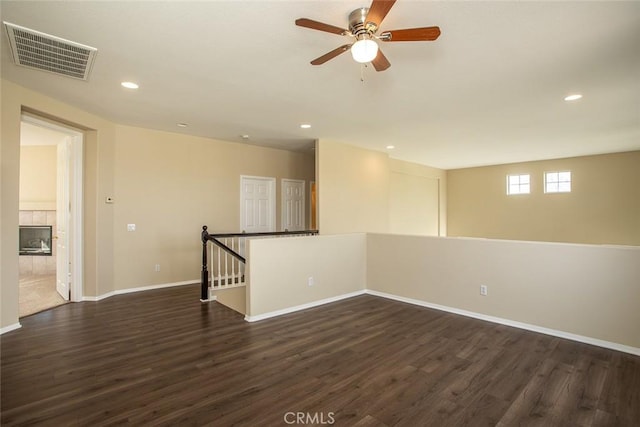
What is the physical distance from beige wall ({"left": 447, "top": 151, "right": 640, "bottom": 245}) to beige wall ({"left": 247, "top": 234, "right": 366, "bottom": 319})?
242 inches

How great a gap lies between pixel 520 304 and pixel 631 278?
1051 millimetres

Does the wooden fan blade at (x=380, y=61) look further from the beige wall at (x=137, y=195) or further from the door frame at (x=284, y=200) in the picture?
the door frame at (x=284, y=200)

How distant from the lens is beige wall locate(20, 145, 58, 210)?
668 centimetres

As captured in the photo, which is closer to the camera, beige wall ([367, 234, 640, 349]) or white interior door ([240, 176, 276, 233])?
beige wall ([367, 234, 640, 349])

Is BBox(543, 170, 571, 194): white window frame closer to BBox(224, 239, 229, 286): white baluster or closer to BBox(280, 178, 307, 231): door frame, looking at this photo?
BBox(280, 178, 307, 231): door frame

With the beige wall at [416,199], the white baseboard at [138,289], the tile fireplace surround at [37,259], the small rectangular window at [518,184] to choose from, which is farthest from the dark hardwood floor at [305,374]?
the small rectangular window at [518,184]

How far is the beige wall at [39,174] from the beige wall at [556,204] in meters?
11.2

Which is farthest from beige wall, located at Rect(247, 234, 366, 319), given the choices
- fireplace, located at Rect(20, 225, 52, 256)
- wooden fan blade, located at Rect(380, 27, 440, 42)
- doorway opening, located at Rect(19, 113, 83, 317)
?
fireplace, located at Rect(20, 225, 52, 256)

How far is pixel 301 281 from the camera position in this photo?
14.4 ft

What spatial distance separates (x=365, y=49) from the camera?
6.67 ft

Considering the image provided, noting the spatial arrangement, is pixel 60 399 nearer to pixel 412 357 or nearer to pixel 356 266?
pixel 412 357

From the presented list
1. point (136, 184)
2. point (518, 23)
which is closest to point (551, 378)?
point (518, 23)

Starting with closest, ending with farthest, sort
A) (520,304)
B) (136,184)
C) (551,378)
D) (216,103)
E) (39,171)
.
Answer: (551,378) < (520,304) < (216,103) < (136,184) < (39,171)

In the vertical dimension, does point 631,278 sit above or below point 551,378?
above
